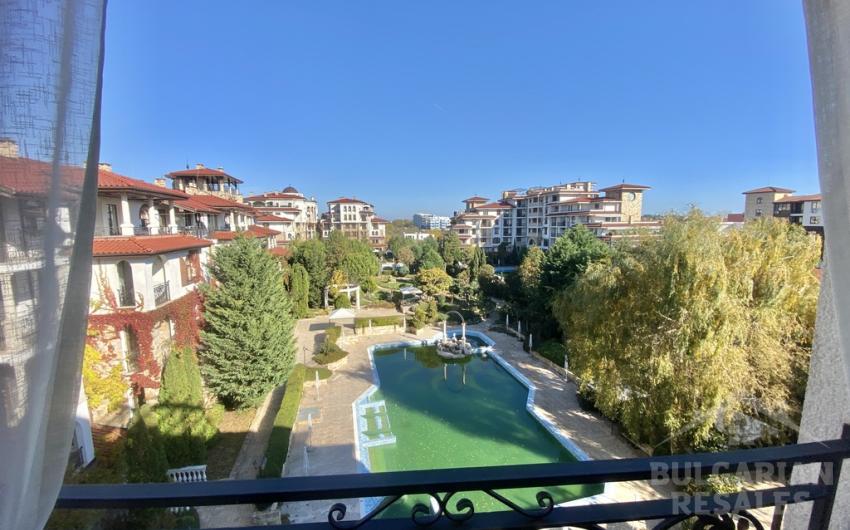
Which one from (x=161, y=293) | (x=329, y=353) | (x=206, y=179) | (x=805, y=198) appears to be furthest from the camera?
(x=206, y=179)

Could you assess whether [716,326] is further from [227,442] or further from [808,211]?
[227,442]

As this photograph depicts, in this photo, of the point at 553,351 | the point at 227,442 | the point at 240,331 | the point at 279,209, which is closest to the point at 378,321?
the point at 553,351

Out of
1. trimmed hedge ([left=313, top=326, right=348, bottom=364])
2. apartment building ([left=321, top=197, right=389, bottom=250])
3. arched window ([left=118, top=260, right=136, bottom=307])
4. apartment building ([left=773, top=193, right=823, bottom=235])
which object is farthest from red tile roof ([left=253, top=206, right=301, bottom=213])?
apartment building ([left=773, top=193, right=823, bottom=235])

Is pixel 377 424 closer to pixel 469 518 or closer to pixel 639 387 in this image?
pixel 639 387

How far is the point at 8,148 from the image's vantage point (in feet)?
2.14

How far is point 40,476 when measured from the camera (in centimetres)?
73

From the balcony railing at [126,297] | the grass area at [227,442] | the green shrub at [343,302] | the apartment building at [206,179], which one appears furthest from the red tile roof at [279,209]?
the grass area at [227,442]

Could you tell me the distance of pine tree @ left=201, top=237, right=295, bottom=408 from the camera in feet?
26.9

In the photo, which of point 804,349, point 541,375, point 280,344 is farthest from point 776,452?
point 541,375

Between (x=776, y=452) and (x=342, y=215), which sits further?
(x=342, y=215)

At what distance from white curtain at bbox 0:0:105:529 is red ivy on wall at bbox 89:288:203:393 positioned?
7473 millimetres

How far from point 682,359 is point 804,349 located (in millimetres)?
1692

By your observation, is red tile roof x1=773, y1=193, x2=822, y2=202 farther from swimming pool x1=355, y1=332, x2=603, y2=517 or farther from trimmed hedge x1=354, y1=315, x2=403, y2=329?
→ trimmed hedge x1=354, y1=315, x2=403, y2=329

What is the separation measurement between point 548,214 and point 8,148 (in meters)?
35.1
